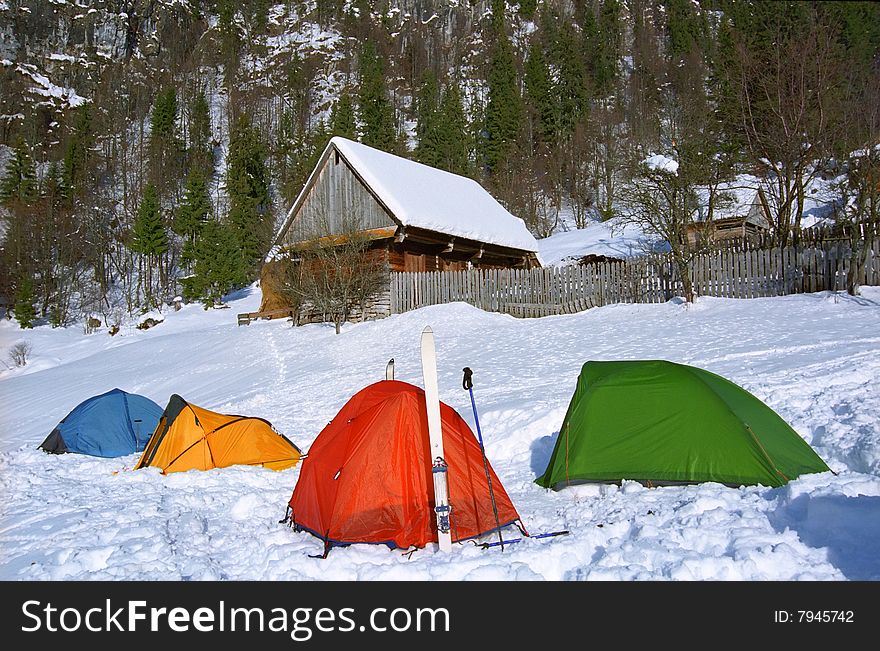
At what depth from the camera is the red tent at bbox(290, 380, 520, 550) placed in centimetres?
509

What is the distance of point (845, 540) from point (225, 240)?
126 ft

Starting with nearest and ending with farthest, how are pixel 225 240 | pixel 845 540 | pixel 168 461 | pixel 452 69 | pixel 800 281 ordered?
pixel 845 540 → pixel 168 461 → pixel 800 281 → pixel 225 240 → pixel 452 69

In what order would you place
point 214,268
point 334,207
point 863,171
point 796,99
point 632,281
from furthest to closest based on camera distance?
point 214,268 → point 334,207 → point 796,99 → point 632,281 → point 863,171

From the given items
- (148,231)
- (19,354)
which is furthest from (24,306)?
(19,354)

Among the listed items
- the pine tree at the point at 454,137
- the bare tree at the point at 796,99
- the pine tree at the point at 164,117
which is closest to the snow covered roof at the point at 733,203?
the bare tree at the point at 796,99

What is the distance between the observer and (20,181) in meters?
44.7

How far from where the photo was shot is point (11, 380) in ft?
72.4

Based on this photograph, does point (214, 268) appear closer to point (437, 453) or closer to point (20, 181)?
point (20, 181)

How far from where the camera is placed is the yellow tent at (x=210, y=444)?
8.53 meters

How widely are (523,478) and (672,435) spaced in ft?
6.47

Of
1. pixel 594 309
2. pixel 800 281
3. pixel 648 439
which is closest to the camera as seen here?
pixel 648 439

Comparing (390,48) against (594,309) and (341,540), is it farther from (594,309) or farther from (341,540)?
(341,540)

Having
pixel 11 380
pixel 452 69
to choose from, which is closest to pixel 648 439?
pixel 11 380

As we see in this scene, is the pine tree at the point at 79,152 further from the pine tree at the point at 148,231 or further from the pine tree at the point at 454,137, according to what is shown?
the pine tree at the point at 454,137
